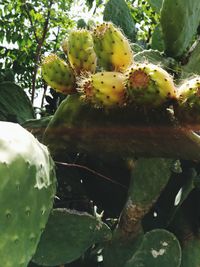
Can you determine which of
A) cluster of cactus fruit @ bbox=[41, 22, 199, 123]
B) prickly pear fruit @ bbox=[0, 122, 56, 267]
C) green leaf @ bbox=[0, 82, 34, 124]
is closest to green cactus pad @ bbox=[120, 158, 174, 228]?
cluster of cactus fruit @ bbox=[41, 22, 199, 123]

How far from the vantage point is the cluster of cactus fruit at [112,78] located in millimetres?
1086

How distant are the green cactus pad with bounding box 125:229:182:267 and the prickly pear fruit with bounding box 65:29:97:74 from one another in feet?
1.35

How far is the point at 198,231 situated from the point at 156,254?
13 centimetres

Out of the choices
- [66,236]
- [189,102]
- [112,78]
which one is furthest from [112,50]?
[66,236]

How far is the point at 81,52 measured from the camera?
50.7 inches

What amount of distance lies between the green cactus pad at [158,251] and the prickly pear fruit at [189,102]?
333 millimetres

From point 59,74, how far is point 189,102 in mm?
342

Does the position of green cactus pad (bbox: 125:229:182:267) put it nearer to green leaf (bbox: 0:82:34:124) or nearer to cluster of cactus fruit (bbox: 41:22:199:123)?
cluster of cactus fruit (bbox: 41:22:199:123)

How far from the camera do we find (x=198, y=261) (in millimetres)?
1376

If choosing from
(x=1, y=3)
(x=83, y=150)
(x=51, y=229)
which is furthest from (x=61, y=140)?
(x=1, y=3)

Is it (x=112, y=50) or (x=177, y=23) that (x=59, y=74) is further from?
(x=177, y=23)

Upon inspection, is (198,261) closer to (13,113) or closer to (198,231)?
(198,231)

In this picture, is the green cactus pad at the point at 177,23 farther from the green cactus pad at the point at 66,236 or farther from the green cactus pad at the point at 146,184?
the green cactus pad at the point at 66,236

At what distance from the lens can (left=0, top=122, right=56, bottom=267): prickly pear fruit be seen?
91cm
